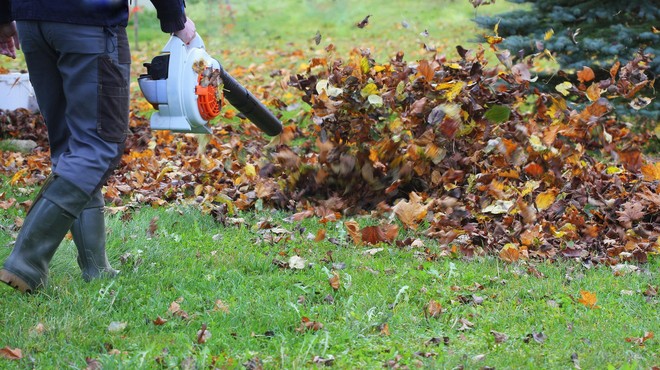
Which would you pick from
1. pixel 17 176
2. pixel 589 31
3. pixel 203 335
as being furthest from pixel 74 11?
pixel 589 31

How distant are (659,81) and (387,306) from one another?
15.6ft

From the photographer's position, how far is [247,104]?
3.96 meters

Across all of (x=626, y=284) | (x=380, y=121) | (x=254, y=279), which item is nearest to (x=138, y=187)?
(x=380, y=121)

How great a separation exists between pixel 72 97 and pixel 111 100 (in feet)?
0.48

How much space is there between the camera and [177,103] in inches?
132

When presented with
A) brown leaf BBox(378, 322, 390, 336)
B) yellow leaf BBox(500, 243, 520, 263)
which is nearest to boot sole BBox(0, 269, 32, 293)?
brown leaf BBox(378, 322, 390, 336)

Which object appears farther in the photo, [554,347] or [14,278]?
[14,278]

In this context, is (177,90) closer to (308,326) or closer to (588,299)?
(308,326)

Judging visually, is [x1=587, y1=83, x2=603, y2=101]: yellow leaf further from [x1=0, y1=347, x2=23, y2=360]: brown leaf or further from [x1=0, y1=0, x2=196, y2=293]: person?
[x1=0, y1=347, x2=23, y2=360]: brown leaf

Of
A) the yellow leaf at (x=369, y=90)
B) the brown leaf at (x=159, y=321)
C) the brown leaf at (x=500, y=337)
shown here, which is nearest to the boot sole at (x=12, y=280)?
the brown leaf at (x=159, y=321)

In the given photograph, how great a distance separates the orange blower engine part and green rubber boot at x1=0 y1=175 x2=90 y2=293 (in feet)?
1.99

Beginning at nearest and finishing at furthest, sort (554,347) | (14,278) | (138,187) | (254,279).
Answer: (554,347)
(14,278)
(254,279)
(138,187)

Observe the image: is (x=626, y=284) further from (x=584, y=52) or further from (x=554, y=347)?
(x=584, y=52)

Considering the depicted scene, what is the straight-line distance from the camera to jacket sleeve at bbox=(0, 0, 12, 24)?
11.3ft
